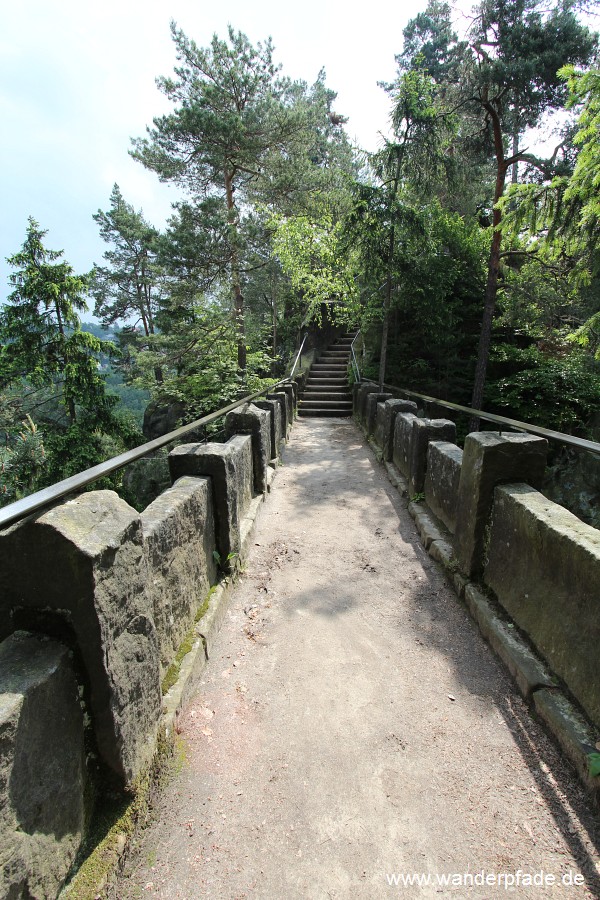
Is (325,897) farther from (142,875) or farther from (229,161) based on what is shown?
(229,161)

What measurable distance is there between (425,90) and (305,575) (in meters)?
8.47

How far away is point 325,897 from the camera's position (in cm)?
117

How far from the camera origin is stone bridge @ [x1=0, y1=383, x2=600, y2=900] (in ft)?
3.60

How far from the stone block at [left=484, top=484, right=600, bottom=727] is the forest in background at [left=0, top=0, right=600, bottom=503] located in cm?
392

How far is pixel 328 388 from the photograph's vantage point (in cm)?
1232

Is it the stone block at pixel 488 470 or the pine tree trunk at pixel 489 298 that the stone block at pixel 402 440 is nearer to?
the stone block at pixel 488 470

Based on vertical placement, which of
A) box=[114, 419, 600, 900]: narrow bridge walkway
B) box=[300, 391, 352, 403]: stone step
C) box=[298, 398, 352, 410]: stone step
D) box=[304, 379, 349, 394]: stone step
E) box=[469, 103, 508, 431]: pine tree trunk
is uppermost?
box=[469, 103, 508, 431]: pine tree trunk

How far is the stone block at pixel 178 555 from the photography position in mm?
1707

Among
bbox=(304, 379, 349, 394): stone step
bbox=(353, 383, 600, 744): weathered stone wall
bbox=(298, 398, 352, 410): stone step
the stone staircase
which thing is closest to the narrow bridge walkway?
bbox=(353, 383, 600, 744): weathered stone wall

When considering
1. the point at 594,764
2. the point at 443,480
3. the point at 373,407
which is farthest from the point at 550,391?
the point at 594,764

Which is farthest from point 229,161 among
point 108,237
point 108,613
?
point 108,237

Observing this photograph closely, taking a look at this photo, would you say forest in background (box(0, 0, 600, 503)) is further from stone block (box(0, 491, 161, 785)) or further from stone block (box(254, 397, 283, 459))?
stone block (box(0, 491, 161, 785))

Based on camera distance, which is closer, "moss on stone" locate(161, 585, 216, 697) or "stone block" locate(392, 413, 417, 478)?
"moss on stone" locate(161, 585, 216, 697)

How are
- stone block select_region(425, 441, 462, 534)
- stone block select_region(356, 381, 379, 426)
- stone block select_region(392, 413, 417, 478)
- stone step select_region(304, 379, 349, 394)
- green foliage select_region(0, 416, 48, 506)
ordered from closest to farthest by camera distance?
stone block select_region(425, 441, 462, 534)
stone block select_region(392, 413, 417, 478)
stone block select_region(356, 381, 379, 426)
stone step select_region(304, 379, 349, 394)
green foliage select_region(0, 416, 48, 506)
